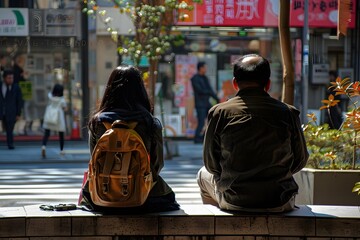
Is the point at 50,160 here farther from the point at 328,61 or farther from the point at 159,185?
the point at 159,185

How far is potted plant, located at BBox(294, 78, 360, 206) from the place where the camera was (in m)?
8.12

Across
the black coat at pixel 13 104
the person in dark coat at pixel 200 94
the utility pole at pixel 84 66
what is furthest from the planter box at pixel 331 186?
the utility pole at pixel 84 66

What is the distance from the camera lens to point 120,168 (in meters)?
5.64

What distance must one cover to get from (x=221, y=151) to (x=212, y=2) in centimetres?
1837

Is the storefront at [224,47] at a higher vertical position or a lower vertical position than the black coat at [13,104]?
higher

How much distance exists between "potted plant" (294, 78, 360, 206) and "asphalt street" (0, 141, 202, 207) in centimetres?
362

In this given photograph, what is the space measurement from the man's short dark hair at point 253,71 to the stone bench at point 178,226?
946mm

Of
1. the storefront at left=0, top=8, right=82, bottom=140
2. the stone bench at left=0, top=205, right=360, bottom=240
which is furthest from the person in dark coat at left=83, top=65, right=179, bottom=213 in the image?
the storefront at left=0, top=8, right=82, bottom=140

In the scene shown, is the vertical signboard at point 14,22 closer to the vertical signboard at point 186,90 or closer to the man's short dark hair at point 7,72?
the man's short dark hair at point 7,72

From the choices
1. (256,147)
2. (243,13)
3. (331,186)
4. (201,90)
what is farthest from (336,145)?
(243,13)

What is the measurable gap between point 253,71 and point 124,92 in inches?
36.9

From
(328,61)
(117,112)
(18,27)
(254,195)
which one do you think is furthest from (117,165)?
(328,61)

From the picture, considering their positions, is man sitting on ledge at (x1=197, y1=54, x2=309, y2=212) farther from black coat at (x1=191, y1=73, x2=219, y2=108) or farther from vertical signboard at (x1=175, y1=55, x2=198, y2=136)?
vertical signboard at (x1=175, y1=55, x2=198, y2=136)

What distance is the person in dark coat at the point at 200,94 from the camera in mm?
23234
